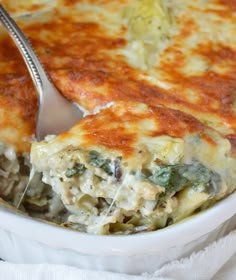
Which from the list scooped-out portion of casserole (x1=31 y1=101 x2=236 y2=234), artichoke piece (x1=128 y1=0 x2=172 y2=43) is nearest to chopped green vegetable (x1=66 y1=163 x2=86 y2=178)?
scooped-out portion of casserole (x1=31 y1=101 x2=236 y2=234)

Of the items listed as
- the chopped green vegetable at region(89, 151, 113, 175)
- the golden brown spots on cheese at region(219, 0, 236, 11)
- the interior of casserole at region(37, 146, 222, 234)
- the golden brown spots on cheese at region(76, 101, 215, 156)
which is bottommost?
the interior of casserole at region(37, 146, 222, 234)

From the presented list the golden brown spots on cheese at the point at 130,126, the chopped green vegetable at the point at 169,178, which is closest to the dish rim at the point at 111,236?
the chopped green vegetable at the point at 169,178

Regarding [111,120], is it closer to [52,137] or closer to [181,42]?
[52,137]

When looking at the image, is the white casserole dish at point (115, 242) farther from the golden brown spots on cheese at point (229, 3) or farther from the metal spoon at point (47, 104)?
the golden brown spots on cheese at point (229, 3)

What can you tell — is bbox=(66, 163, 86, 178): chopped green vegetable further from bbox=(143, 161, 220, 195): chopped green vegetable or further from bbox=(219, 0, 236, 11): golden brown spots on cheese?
bbox=(219, 0, 236, 11): golden brown spots on cheese

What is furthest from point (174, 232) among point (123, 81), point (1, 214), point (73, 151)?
point (123, 81)

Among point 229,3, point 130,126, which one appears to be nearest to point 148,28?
point 229,3
